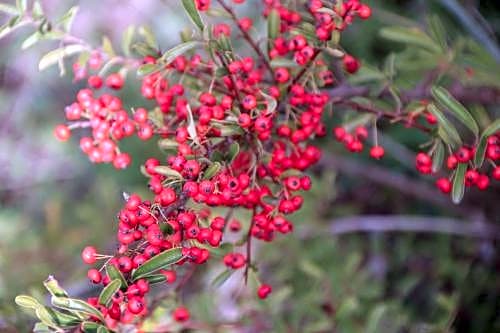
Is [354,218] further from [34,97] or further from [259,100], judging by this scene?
[34,97]

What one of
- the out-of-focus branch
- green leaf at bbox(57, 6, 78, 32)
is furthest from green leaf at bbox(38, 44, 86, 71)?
the out-of-focus branch

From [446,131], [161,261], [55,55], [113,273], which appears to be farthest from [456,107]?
[55,55]

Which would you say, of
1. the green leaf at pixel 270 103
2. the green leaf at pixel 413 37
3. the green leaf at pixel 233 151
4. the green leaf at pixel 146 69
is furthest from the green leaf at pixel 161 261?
the green leaf at pixel 413 37

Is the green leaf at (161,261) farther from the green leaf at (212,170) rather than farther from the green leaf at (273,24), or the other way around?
the green leaf at (273,24)

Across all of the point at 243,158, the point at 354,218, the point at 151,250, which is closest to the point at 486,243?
the point at 354,218

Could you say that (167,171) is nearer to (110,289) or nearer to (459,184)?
(110,289)

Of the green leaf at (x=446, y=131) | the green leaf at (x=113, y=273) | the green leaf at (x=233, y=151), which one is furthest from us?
the green leaf at (x=446, y=131)
